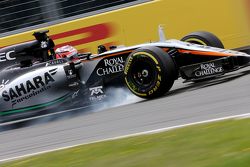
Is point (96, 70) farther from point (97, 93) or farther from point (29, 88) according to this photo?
point (29, 88)

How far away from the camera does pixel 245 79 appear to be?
9.10 m

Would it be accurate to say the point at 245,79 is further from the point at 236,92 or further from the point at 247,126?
the point at 247,126

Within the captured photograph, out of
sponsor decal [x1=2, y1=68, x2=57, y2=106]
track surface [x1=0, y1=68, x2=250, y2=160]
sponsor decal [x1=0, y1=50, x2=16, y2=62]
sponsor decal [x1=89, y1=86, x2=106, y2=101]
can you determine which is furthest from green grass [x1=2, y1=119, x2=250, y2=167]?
sponsor decal [x1=0, y1=50, x2=16, y2=62]

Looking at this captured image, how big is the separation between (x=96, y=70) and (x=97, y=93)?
0.36 meters

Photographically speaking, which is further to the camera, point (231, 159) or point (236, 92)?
point (236, 92)

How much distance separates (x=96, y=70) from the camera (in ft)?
31.9

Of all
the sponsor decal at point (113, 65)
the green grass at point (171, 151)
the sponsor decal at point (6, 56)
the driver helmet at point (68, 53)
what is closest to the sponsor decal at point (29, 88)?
the driver helmet at point (68, 53)

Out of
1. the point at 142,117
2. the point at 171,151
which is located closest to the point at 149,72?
the point at 142,117

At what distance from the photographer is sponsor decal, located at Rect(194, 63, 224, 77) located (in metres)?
9.04

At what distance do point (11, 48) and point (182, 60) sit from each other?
2996 mm

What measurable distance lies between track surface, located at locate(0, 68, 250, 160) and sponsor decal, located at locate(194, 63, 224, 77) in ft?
0.71

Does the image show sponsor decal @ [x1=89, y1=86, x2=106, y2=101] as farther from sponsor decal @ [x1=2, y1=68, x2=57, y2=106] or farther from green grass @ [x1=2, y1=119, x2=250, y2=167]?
green grass @ [x1=2, y1=119, x2=250, y2=167]

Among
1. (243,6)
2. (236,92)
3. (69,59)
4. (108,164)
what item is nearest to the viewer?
(108,164)

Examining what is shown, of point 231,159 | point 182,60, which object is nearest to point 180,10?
point 182,60
